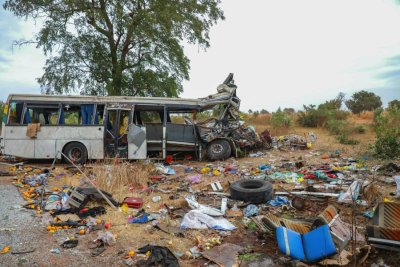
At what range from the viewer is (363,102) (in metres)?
35.1

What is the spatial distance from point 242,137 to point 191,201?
6842 millimetres

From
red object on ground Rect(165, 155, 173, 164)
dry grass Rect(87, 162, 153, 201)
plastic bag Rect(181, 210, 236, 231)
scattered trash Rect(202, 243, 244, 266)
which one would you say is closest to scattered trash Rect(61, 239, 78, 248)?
plastic bag Rect(181, 210, 236, 231)

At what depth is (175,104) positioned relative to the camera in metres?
11.8

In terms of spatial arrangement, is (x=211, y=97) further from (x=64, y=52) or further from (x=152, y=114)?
(x=64, y=52)

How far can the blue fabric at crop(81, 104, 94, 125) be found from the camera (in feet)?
36.7

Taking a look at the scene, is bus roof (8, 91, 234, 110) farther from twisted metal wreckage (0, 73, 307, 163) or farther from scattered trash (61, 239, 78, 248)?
scattered trash (61, 239, 78, 248)

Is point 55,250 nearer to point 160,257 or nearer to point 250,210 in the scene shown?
point 160,257

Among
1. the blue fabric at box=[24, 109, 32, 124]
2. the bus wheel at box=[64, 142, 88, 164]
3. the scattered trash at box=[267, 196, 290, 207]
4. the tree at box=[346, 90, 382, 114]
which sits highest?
the tree at box=[346, 90, 382, 114]

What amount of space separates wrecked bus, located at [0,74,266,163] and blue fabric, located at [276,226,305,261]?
6.83 metres

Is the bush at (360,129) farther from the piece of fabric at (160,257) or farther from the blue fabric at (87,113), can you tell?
the piece of fabric at (160,257)

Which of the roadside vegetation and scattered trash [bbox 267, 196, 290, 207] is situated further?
the roadside vegetation

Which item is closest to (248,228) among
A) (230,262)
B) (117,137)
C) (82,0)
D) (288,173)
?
(230,262)

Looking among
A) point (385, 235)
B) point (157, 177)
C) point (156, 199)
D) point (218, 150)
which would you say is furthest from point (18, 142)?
point (385, 235)

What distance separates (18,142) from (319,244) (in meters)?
9.75
